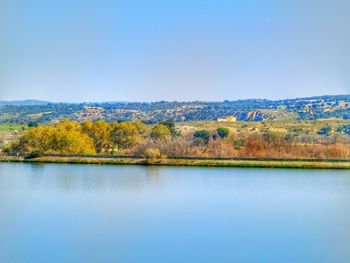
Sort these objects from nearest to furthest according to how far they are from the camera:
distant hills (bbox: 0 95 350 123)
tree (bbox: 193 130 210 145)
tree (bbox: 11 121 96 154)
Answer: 1. tree (bbox: 11 121 96 154)
2. tree (bbox: 193 130 210 145)
3. distant hills (bbox: 0 95 350 123)

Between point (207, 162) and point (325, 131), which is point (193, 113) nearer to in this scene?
point (325, 131)

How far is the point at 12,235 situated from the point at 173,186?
1224 centimetres

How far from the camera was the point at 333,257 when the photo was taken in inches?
718

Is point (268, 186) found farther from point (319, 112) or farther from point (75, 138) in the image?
point (319, 112)

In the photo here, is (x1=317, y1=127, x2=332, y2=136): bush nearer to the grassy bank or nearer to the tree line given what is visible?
the tree line

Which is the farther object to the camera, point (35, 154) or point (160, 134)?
point (160, 134)

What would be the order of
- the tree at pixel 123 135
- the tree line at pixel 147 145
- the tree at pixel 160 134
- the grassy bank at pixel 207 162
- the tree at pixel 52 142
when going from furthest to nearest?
the tree at pixel 160 134
the tree at pixel 123 135
the tree at pixel 52 142
the tree line at pixel 147 145
the grassy bank at pixel 207 162

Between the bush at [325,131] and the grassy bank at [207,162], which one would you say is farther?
the bush at [325,131]

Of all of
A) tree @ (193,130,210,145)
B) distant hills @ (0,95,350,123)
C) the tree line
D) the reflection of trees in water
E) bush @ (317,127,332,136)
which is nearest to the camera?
the reflection of trees in water

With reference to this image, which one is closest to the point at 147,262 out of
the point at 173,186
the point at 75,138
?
the point at 173,186

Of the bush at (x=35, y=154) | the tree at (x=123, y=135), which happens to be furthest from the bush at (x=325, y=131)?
the bush at (x=35, y=154)

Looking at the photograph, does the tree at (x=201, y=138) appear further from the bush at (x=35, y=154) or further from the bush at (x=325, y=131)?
the bush at (x=325, y=131)

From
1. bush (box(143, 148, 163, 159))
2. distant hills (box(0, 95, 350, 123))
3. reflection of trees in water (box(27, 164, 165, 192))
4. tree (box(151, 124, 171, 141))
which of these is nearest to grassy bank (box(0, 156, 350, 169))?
bush (box(143, 148, 163, 159))

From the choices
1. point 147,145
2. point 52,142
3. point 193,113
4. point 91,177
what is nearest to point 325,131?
point 147,145
